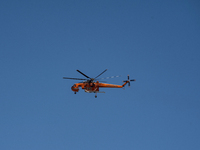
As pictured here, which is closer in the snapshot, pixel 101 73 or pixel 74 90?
pixel 101 73

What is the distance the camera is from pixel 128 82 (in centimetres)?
8544

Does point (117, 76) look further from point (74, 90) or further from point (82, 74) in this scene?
point (74, 90)

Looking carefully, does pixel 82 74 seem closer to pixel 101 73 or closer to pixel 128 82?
pixel 101 73

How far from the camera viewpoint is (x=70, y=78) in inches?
3164

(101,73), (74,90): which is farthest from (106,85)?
(74,90)

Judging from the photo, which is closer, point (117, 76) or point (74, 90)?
point (117, 76)

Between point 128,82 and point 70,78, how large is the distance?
1758cm

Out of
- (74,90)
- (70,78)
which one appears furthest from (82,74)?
(74,90)

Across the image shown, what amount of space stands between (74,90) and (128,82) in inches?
653

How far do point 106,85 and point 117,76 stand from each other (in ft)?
23.3

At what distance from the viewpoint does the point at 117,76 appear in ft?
254

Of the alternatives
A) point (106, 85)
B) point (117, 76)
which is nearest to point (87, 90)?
point (106, 85)

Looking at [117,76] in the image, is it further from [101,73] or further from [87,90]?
[87,90]

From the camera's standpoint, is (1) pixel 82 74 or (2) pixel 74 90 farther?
(2) pixel 74 90
